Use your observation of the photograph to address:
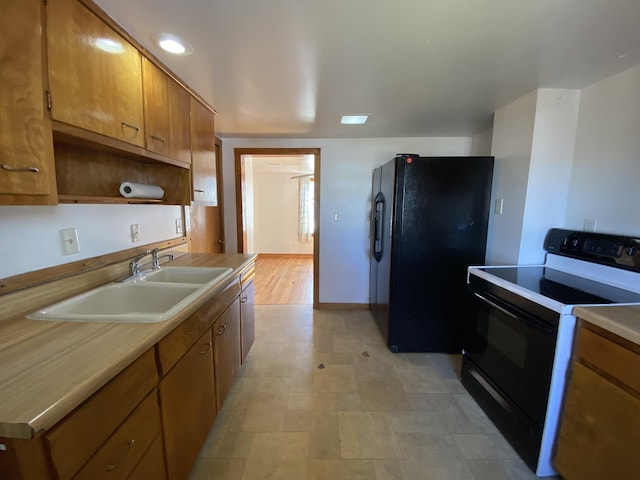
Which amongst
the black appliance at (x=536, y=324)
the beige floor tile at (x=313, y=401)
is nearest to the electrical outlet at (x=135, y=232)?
the beige floor tile at (x=313, y=401)

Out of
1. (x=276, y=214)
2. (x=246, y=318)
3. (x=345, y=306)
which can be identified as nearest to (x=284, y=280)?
(x=345, y=306)

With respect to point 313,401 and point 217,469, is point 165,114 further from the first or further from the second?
point 313,401

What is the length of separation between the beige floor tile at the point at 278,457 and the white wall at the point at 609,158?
2.24m

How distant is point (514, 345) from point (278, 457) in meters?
1.43

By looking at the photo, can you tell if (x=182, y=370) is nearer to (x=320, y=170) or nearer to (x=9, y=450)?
(x=9, y=450)

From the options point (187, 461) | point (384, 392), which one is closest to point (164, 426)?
point (187, 461)

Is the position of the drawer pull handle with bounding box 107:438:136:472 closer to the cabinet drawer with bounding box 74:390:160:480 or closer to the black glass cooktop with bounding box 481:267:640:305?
the cabinet drawer with bounding box 74:390:160:480

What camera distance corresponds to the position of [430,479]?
52.2 inches

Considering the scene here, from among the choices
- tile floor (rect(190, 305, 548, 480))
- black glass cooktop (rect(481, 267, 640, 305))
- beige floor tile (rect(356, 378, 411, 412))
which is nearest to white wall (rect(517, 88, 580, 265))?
black glass cooktop (rect(481, 267, 640, 305))

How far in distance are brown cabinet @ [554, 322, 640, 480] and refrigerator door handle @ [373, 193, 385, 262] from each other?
1690mm

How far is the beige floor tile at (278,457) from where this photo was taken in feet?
4.40

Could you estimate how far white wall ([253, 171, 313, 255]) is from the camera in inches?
260

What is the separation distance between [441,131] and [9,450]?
11.4ft

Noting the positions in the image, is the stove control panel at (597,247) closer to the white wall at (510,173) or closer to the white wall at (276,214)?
the white wall at (510,173)
